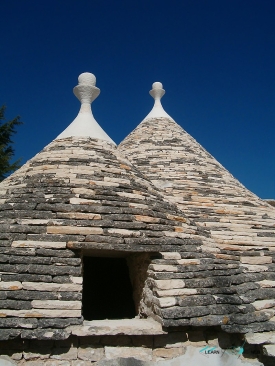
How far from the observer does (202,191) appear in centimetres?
630

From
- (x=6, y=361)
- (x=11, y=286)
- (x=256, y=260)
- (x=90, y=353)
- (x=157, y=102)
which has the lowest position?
(x=6, y=361)

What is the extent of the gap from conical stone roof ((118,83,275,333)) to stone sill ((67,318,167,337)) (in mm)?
864

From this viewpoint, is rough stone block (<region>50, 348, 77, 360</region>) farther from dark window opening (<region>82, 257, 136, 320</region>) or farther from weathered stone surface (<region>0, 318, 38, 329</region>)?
dark window opening (<region>82, 257, 136, 320</region>)

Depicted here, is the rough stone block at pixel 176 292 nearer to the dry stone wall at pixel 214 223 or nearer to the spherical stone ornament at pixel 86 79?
the dry stone wall at pixel 214 223

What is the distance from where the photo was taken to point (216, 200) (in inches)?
242

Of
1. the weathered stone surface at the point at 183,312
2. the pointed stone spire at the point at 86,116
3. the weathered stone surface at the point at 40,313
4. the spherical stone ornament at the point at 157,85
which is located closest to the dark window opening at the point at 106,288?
the pointed stone spire at the point at 86,116

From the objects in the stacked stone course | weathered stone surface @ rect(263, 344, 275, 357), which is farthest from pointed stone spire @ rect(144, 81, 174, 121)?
weathered stone surface @ rect(263, 344, 275, 357)

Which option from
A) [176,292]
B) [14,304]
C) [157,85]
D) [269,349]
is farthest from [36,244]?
[157,85]

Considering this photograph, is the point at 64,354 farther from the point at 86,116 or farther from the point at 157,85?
the point at 157,85

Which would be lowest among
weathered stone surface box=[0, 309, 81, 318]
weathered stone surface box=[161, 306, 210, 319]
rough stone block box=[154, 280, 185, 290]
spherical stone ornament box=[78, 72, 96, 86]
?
weathered stone surface box=[0, 309, 81, 318]

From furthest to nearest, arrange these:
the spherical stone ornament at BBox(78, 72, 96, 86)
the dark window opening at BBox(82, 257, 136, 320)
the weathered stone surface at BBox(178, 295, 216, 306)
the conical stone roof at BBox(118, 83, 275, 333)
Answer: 1. the spherical stone ornament at BBox(78, 72, 96, 86)
2. the dark window opening at BBox(82, 257, 136, 320)
3. the conical stone roof at BBox(118, 83, 275, 333)
4. the weathered stone surface at BBox(178, 295, 216, 306)

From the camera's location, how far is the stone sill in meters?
3.24

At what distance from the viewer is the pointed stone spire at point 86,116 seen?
581 centimetres

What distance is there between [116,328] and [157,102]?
22.6ft
